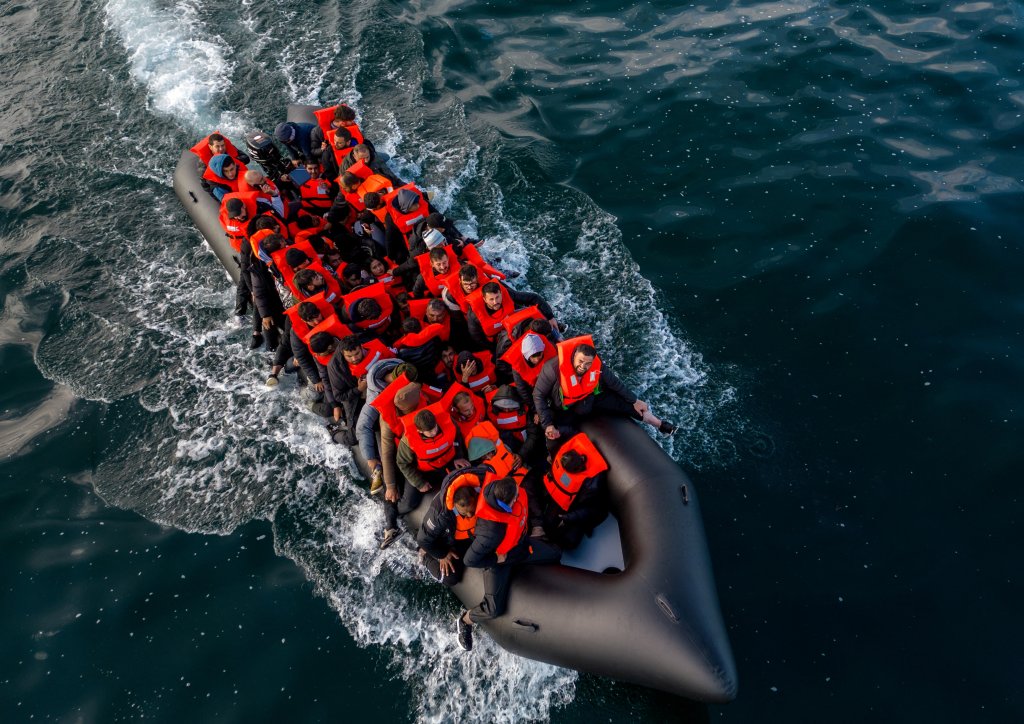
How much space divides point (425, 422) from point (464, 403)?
51 cm

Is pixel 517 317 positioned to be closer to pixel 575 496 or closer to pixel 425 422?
pixel 425 422

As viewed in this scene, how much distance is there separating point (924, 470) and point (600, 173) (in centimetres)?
568

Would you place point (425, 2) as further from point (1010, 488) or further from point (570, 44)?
point (1010, 488)

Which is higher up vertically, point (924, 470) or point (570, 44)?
point (570, 44)

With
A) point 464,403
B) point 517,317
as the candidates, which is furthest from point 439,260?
point 464,403

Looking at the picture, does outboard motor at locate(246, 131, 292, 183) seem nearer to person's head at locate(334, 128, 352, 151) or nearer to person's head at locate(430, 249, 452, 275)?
person's head at locate(334, 128, 352, 151)

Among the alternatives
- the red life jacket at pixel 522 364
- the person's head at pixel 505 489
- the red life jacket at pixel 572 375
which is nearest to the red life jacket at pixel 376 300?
the red life jacket at pixel 522 364

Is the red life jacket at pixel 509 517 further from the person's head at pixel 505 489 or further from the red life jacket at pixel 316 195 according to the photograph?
the red life jacket at pixel 316 195

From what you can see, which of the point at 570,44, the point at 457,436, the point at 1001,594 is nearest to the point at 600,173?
the point at 570,44

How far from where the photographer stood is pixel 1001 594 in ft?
18.5

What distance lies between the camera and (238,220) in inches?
279

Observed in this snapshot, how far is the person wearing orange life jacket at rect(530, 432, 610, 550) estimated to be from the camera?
17.3ft

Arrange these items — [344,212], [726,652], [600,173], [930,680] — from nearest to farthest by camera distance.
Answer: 1. [726,652]
2. [930,680]
3. [344,212]
4. [600,173]

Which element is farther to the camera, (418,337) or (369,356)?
(418,337)
